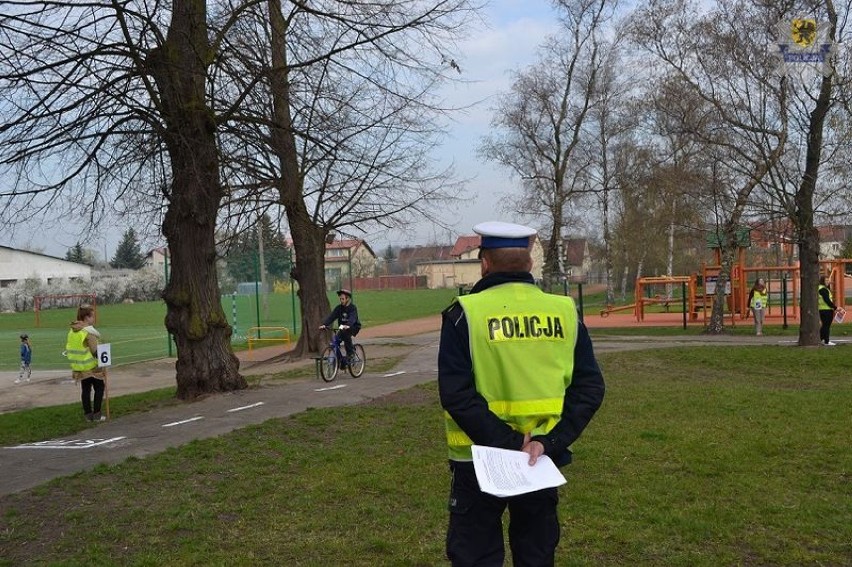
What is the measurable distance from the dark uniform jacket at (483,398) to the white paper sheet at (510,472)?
0.15 ft

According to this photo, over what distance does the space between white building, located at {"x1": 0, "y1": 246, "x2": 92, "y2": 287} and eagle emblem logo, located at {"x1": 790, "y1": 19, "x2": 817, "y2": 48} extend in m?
71.6

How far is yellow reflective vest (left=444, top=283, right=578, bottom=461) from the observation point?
3.31 metres

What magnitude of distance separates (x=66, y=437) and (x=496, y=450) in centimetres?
894

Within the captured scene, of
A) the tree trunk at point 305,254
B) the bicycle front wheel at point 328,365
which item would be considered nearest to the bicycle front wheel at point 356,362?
the bicycle front wheel at point 328,365

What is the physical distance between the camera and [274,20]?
1335 centimetres

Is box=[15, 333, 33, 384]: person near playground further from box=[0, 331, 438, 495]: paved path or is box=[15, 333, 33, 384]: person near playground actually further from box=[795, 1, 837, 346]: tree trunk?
box=[795, 1, 837, 346]: tree trunk

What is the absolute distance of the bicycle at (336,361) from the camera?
16.0 meters

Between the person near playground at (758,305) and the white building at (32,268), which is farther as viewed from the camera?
the white building at (32,268)

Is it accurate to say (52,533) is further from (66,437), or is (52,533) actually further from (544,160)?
(544,160)

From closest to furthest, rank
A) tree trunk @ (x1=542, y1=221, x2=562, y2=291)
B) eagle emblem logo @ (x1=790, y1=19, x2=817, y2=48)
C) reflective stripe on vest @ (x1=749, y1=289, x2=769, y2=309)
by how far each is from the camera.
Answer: eagle emblem logo @ (x1=790, y1=19, x2=817, y2=48) → reflective stripe on vest @ (x1=749, y1=289, x2=769, y2=309) → tree trunk @ (x1=542, y1=221, x2=562, y2=291)

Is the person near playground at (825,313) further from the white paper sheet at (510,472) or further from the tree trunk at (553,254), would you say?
the tree trunk at (553,254)

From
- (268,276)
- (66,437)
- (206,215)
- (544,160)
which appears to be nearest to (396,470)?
(66,437)

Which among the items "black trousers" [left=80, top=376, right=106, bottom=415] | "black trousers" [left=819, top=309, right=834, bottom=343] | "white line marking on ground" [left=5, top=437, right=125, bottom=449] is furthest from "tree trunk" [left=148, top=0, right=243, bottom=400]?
"black trousers" [left=819, top=309, right=834, bottom=343]

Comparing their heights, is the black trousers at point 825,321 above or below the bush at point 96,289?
below
